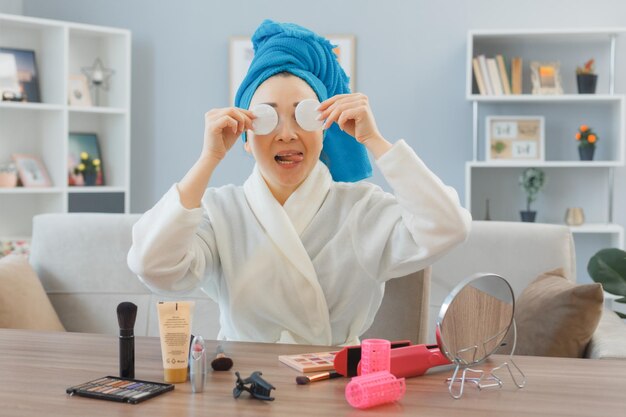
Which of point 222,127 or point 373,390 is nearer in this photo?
point 373,390

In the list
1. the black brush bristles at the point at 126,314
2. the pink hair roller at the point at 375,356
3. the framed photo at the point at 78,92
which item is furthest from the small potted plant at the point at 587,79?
the black brush bristles at the point at 126,314

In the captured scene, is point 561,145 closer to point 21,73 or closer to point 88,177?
point 88,177

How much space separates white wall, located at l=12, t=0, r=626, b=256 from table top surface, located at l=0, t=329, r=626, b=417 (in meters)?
3.30

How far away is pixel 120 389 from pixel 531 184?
3.55m

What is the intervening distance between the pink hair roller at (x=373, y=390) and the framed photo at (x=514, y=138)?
11.1 ft

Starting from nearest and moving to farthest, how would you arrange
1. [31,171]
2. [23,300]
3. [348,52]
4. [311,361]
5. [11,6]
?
[311,361]
[23,300]
[31,171]
[348,52]
[11,6]

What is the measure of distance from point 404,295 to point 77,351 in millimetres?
987

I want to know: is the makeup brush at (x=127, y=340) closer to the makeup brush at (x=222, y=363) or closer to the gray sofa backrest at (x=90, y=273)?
the makeup brush at (x=222, y=363)

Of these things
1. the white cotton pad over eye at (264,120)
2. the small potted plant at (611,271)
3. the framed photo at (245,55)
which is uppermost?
the framed photo at (245,55)

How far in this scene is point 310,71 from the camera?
1.90m

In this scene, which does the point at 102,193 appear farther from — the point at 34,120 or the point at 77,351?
the point at 77,351

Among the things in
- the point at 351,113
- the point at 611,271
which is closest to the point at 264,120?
the point at 351,113

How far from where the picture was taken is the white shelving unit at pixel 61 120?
14.9 ft

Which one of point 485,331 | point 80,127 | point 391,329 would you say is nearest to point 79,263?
point 391,329
